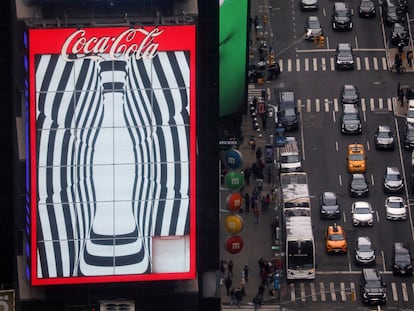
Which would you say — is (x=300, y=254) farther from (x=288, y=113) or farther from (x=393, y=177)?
(x=288, y=113)

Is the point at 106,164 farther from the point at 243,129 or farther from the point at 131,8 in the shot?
the point at 243,129

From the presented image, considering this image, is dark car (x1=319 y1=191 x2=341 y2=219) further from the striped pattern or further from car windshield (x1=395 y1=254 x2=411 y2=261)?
the striped pattern

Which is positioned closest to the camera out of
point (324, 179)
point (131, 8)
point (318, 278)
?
point (131, 8)

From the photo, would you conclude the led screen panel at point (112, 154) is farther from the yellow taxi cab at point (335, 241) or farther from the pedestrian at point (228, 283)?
the yellow taxi cab at point (335, 241)

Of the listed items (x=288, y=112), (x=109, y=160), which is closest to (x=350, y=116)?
(x=288, y=112)

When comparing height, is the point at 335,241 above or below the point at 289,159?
below

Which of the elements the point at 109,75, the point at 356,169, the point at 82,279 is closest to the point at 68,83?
the point at 109,75
